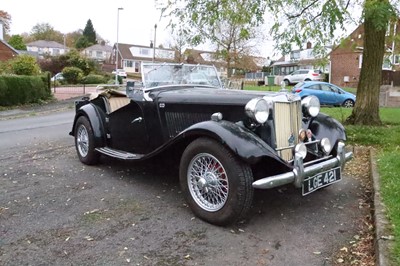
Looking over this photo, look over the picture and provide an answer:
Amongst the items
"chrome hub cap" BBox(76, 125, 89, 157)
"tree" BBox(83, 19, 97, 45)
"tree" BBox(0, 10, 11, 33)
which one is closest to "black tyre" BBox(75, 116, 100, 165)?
"chrome hub cap" BBox(76, 125, 89, 157)

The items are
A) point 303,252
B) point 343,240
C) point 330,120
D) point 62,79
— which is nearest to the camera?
point 303,252

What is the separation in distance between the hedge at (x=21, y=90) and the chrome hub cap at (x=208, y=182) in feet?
50.1

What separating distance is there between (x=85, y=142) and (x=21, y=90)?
13.5 metres

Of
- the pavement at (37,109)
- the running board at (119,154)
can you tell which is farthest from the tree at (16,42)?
the running board at (119,154)

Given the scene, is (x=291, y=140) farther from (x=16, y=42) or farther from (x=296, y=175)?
(x=16, y=42)

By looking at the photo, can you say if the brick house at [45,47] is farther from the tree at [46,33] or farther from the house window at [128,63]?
the house window at [128,63]

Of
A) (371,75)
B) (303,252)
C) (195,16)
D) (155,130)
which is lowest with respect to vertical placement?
(303,252)

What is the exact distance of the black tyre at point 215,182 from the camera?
11.8ft

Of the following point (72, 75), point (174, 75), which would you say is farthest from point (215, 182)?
point (72, 75)

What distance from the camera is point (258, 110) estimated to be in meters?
3.81

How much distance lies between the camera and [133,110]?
5.26 m

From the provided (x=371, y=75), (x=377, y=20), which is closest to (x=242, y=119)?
(x=377, y=20)

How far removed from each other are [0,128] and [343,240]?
1071 cm

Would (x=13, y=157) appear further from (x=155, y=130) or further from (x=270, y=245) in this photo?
(x=270, y=245)
